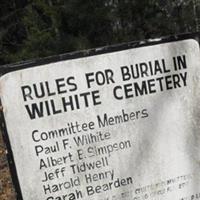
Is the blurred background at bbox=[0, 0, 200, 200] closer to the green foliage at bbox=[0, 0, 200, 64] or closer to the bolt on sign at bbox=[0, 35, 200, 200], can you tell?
the green foliage at bbox=[0, 0, 200, 64]

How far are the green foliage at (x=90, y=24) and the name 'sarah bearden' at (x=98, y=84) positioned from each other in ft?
30.2

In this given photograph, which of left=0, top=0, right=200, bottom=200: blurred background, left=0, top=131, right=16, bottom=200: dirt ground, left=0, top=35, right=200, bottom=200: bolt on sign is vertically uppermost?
left=0, top=35, right=200, bottom=200: bolt on sign

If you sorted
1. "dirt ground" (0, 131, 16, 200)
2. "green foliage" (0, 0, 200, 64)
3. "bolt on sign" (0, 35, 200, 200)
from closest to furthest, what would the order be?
"bolt on sign" (0, 35, 200, 200) < "dirt ground" (0, 131, 16, 200) < "green foliage" (0, 0, 200, 64)

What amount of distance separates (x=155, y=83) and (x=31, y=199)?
69cm

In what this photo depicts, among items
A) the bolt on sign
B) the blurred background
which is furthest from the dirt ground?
the blurred background

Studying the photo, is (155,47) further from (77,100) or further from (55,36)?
(55,36)

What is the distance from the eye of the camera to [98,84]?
2.12 meters

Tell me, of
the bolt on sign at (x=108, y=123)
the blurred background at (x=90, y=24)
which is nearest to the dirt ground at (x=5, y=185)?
the bolt on sign at (x=108, y=123)

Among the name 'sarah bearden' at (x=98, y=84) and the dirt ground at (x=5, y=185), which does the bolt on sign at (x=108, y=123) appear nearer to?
the name 'sarah bearden' at (x=98, y=84)

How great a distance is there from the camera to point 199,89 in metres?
2.28

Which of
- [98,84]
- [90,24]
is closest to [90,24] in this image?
[90,24]

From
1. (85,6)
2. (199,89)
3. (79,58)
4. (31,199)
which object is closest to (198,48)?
(199,89)

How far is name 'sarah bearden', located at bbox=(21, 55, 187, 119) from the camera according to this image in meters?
2.06

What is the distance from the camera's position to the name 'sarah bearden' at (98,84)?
81.2 inches
